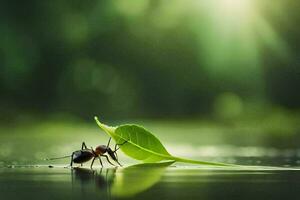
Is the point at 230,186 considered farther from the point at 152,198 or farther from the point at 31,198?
the point at 31,198

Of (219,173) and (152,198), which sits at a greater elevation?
(219,173)

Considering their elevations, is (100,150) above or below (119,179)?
above

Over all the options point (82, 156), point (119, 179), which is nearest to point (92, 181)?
point (119, 179)

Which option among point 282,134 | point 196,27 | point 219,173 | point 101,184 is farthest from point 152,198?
point 196,27

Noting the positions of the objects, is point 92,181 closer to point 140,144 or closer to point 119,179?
point 119,179

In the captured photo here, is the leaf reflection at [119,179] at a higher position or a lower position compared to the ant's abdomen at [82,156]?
lower
